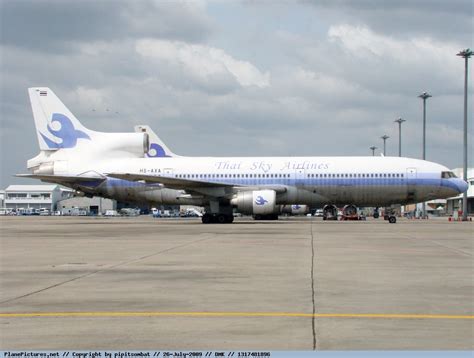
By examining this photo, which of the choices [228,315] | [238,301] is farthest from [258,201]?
[228,315]

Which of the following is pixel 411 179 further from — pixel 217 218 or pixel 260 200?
pixel 217 218

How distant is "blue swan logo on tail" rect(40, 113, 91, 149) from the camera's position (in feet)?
170

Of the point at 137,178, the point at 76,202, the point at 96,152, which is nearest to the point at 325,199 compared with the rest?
the point at 137,178

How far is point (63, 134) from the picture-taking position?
51938 mm

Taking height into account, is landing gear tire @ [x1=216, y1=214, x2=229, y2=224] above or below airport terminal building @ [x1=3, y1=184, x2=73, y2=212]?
below

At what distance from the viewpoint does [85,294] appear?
1205 centimetres

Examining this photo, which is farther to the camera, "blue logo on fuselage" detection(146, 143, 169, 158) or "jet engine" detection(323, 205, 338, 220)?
"jet engine" detection(323, 205, 338, 220)

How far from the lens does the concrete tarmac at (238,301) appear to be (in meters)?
8.26

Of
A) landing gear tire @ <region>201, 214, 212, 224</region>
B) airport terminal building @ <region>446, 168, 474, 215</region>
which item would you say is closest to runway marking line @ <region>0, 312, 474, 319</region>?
landing gear tire @ <region>201, 214, 212, 224</region>

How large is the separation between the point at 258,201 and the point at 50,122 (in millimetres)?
17039

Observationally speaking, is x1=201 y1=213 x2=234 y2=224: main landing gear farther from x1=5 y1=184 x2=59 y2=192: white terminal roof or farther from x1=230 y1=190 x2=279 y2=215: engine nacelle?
x1=5 y1=184 x2=59 y2=192: white terminal roof

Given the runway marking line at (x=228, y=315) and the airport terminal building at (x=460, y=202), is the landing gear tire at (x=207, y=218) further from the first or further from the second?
the airport terminal building at (x=460, y=202)

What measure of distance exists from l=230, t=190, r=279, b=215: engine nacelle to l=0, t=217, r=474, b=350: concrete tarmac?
2453 centimetres

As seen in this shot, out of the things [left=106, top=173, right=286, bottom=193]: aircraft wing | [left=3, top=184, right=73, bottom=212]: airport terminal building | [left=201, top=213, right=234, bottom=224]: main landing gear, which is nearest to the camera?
[left=106, top=173, right=286, bottom=193]: aircraft wing
